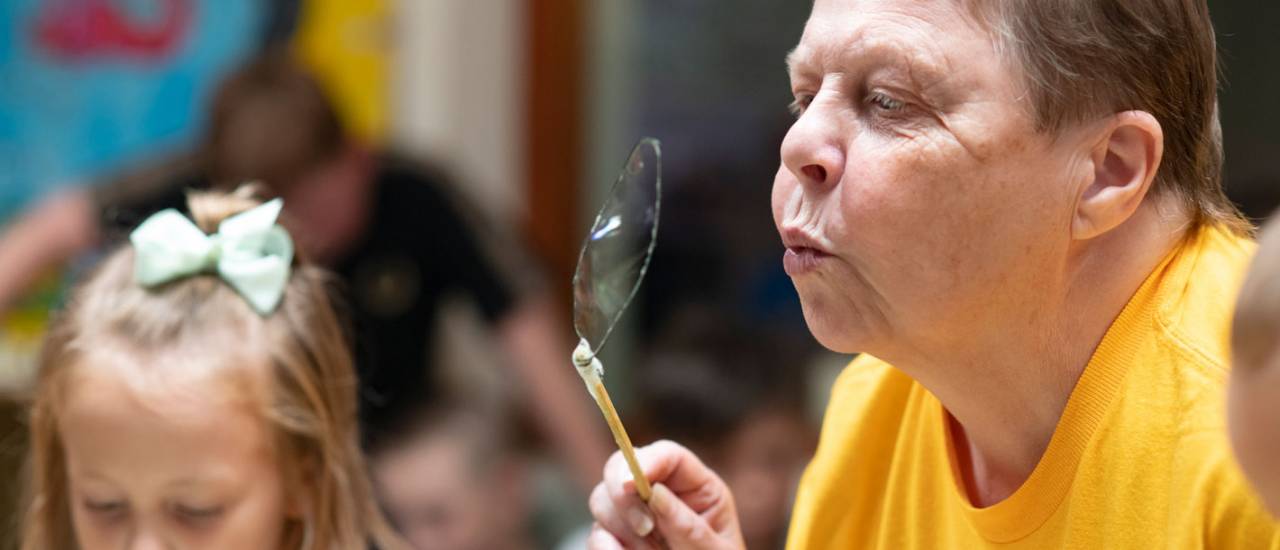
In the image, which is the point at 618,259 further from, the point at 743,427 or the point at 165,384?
the point at 743,427

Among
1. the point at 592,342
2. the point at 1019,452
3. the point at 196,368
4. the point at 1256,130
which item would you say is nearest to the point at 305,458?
the point at 196,368

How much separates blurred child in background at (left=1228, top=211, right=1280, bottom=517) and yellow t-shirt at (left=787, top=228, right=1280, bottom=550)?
11cm

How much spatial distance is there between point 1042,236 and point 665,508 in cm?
35

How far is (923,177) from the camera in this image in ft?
3.35

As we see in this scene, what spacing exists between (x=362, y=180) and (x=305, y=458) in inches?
54.4

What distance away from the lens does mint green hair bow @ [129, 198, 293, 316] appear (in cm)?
147

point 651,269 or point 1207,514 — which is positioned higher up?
point 1207,514

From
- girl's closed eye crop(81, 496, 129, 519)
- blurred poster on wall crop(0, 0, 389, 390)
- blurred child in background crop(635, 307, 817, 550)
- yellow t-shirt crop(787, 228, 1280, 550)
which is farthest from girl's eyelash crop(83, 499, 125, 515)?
blurred poster on wall crop(0, 0, 389, 390)

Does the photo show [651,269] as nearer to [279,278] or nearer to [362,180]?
[362,180]

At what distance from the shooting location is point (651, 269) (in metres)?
3.66

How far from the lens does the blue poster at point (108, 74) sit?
3533 millimetres

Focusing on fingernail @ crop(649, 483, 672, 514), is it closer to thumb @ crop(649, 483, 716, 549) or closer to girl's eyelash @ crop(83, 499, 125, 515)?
thumb @ crop(649, 483, 716, 549)

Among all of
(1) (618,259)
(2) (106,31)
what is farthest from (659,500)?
(2) (106,31)

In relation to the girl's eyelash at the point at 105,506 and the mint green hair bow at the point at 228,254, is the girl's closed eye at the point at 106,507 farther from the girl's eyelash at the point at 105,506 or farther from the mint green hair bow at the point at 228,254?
the mint green hair bow at the point at 228,254
